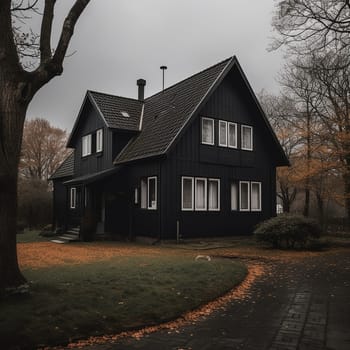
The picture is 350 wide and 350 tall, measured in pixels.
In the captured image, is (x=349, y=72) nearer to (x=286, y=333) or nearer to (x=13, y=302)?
(x=286, y=333)

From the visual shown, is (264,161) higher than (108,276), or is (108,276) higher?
(264,161)

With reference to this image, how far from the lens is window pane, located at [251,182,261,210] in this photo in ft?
73.2

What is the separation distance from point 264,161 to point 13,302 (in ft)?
60.6

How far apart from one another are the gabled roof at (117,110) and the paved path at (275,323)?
47.1 feet

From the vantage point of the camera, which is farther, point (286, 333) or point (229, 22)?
point (229, 22)

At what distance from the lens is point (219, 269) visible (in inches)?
417

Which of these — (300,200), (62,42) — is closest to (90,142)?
(62,42)

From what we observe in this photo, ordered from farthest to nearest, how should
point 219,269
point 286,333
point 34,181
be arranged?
point 34,181, point 219,269, point 286,333

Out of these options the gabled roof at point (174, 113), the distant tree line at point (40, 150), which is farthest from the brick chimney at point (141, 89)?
the distant tree line at point (40, 150)

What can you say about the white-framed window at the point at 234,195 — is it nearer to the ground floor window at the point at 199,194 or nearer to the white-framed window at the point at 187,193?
the ground floor window at the point at 199,194

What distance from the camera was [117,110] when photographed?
926 inches

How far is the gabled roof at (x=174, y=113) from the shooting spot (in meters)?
18.8

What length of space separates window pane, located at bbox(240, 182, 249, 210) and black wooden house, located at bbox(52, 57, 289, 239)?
0.05m

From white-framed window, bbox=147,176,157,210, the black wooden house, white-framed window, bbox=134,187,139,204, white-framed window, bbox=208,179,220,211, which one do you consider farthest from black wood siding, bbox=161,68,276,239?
white-framed window, bbox=134,187,139,204
